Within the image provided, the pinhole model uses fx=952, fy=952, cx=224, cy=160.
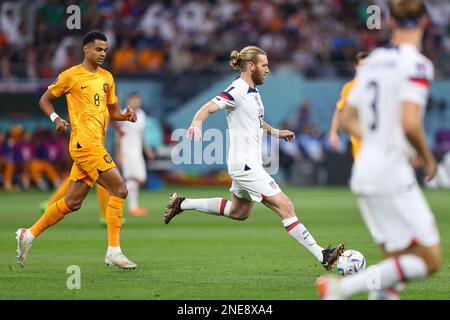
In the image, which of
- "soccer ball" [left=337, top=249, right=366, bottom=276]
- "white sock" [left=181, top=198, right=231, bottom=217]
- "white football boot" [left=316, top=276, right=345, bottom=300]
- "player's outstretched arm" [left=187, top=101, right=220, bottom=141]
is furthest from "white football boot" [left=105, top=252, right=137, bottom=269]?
"white football boot" [left=316, top=276, right=345, bottom=300]

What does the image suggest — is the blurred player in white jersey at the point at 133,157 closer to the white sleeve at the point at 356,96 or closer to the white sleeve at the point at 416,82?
the white sleeve at the point at 356,96

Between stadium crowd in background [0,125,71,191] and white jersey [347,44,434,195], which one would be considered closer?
white jersey [347,44,434,195]

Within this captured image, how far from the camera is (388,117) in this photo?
6359 millimetres

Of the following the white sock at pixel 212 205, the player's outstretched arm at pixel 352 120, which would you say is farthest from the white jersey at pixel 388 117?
the white sock at pixel 212 205

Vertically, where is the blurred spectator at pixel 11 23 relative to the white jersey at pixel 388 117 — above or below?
above

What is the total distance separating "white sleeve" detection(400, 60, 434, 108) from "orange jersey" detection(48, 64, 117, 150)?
5419 mm

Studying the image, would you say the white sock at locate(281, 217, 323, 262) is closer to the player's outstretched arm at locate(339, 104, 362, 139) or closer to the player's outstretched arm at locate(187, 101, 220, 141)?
the player's outstretched arm at locate(187, 101, 220, 141)

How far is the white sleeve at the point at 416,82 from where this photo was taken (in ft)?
20.4

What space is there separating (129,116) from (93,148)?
630mm

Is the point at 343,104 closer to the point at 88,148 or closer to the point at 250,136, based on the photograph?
the point at 250,136

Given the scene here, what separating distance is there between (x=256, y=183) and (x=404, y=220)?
4.45 metres

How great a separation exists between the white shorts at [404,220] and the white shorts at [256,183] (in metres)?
4.19

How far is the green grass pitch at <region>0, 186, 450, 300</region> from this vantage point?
8.97 m
